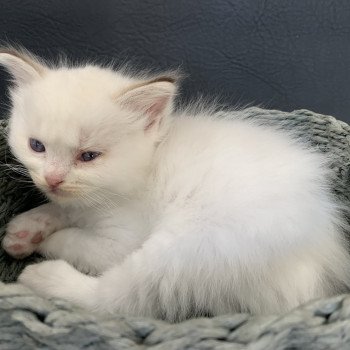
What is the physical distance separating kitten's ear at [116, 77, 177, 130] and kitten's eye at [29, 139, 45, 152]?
0.67ft

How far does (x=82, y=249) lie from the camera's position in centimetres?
129

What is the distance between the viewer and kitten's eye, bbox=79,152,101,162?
3.91ft

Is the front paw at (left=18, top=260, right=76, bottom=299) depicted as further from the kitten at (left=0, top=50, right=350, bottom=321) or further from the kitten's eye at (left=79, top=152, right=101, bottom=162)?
the kitten's eye at (left=79, top=152, right=101, bottom=162)

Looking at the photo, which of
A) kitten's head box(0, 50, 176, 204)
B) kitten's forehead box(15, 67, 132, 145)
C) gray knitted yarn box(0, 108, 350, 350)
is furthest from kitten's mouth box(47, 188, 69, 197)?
gray knitted yarn box(0, 108, 350, 350)

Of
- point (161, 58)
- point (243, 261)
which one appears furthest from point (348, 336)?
point (161, 58)

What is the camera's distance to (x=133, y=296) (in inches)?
42.9

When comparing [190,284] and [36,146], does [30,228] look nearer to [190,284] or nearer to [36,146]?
[36,146]

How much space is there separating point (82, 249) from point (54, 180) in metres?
0.22

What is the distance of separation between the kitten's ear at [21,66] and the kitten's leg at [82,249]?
1.30 ft

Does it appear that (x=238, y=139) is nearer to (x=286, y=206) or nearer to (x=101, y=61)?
(x=286, y=206)

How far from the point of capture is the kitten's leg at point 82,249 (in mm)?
1258

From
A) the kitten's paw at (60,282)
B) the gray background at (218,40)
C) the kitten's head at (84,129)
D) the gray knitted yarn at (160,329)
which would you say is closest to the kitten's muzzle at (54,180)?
the kitten's head at (84,129)

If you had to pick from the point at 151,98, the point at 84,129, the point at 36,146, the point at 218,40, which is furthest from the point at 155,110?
the point at 218,40

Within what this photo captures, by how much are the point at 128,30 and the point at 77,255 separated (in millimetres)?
985
